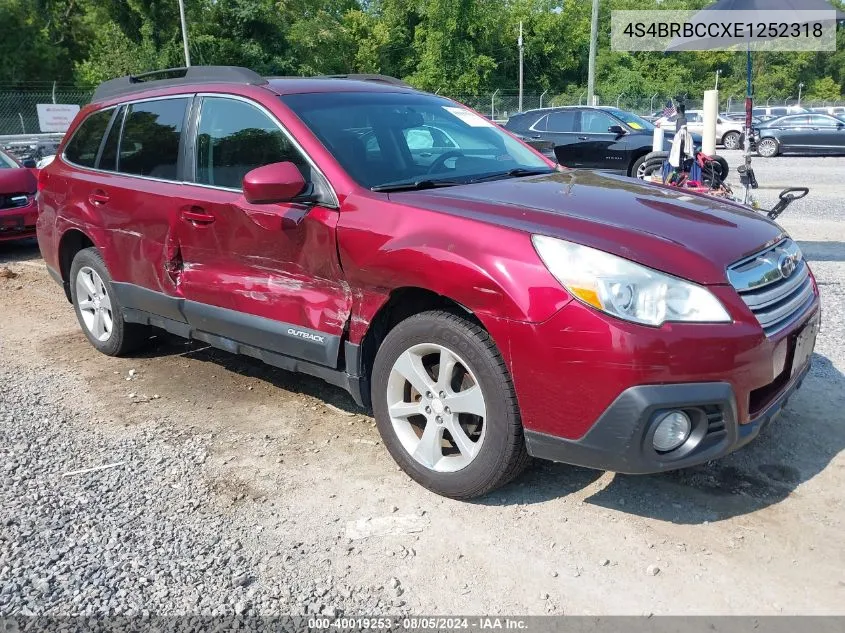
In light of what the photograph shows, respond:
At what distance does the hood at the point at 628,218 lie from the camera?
2.76 metres

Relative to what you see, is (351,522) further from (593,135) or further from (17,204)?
(593,135)

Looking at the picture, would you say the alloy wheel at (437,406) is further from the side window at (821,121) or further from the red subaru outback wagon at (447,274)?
the side window at (821,121)

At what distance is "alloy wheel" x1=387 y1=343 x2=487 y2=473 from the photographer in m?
3.08

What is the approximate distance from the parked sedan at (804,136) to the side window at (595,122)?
10317mm

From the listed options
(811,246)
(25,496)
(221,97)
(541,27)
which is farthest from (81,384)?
(541,27)

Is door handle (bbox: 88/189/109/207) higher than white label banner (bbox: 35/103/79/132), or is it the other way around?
Result: white label banner (bbox: 35/103/79/132)

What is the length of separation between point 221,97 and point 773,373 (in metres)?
3.06

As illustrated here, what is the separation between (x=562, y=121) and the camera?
589 inches

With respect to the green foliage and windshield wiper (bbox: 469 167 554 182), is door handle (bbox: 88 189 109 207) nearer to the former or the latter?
windshield wiper (bbox: 469 167 554 182)

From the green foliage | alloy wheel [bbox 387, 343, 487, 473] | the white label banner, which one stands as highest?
the green foliage

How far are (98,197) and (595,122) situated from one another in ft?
38.1

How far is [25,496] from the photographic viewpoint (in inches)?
134

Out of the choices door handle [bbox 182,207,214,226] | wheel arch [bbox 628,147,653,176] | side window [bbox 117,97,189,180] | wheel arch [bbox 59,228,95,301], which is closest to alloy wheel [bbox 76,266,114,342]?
wheel arch [bbox 59,228,95,301]

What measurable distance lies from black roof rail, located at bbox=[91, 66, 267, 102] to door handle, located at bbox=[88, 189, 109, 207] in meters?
0.68
